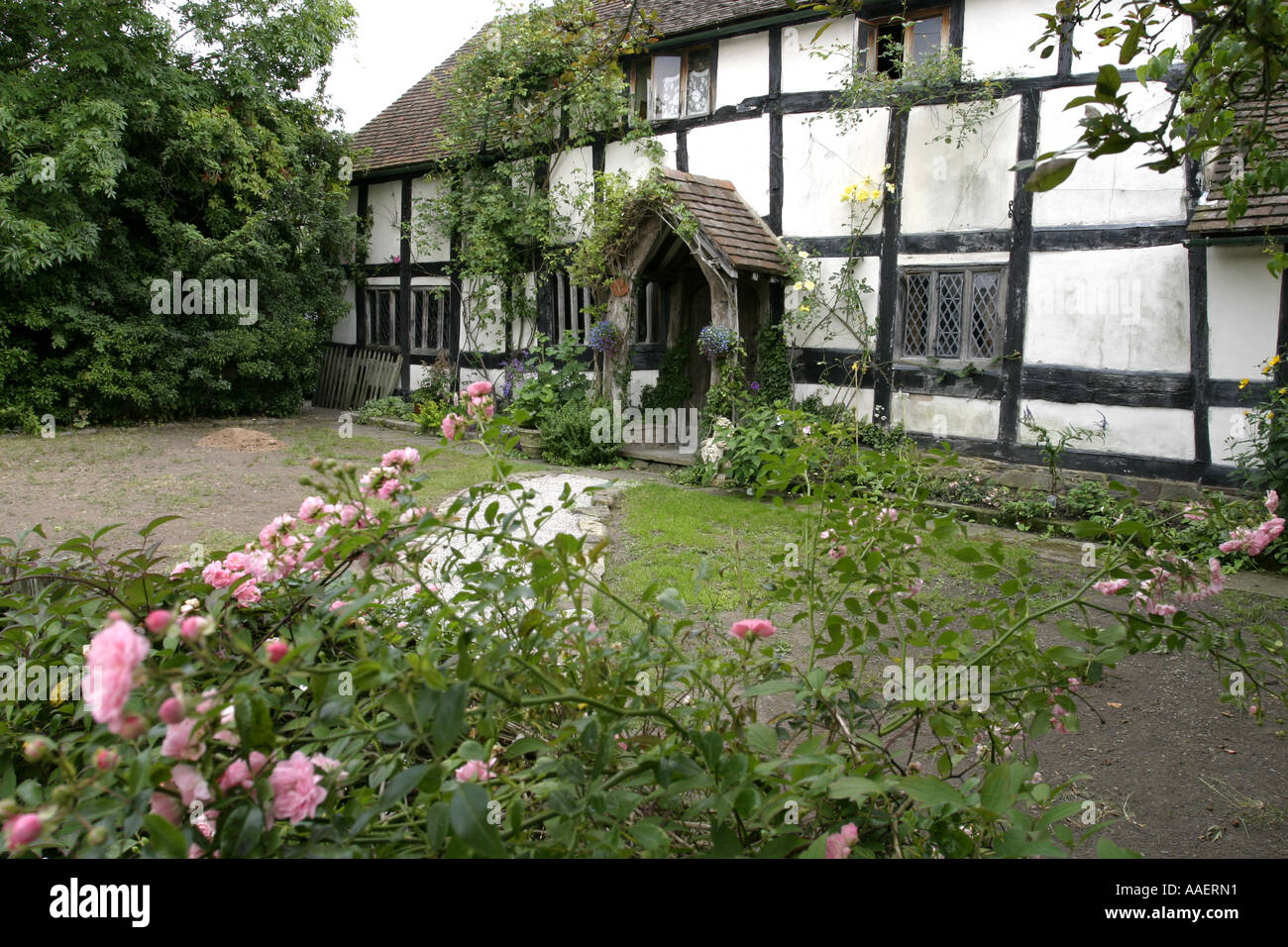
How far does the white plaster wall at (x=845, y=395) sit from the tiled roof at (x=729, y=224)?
1.39 m

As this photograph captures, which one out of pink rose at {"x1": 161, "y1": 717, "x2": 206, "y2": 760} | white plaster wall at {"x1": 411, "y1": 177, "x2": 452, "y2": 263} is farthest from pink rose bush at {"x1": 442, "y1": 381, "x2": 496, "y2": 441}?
white plaster wall at {"x1": 411, "y1": 177, "x2": 452, "y2": 263}

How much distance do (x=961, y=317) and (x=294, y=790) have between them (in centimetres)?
942

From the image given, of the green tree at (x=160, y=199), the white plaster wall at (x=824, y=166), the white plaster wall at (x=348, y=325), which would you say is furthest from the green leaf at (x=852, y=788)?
the white plaster wall at (x=348, y=325)

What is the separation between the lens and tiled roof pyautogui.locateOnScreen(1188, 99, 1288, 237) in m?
7.20

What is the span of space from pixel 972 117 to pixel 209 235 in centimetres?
1095

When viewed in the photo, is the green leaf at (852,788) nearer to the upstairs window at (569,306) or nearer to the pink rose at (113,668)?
the pink rose at (113,668)

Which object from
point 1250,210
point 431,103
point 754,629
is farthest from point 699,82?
point 754,629

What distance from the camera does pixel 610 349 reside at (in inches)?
436

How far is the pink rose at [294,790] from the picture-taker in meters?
1.03

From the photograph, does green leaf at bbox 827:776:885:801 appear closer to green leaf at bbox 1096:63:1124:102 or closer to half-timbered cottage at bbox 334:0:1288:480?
green leaf at bbox 1096:63:1124:102

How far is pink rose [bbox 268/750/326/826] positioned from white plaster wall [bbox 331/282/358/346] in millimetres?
16446
